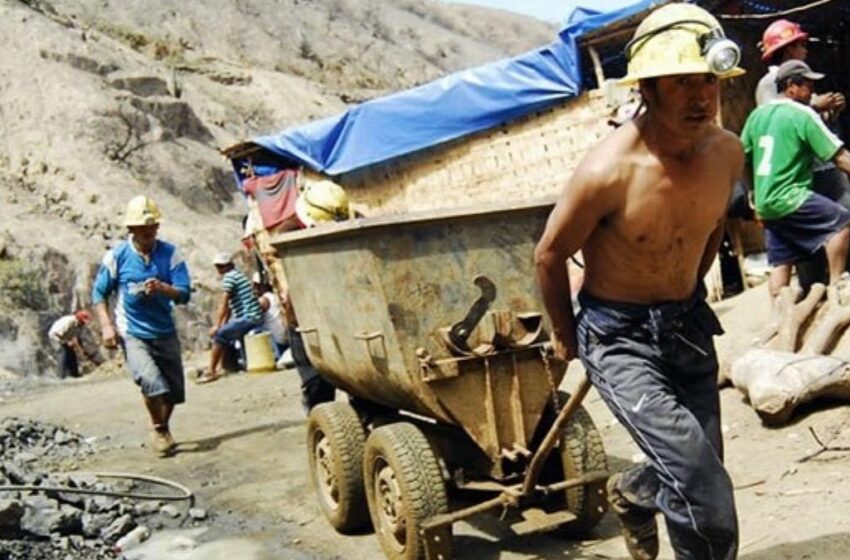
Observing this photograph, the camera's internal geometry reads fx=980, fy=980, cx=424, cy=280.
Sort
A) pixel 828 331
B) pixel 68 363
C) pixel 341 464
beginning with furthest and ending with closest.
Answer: pixel 68 363 < pixel 828 331 < pixel 341 464

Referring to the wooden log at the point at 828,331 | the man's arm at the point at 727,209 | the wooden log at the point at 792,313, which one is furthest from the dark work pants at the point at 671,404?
the wooden log at the point at 792,313

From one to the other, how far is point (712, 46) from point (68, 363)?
504 inches

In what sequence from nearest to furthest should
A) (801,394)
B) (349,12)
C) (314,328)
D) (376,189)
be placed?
(314,328)
(801,394)
(376,189)
(349,12)

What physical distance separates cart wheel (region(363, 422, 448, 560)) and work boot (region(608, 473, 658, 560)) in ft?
2.70

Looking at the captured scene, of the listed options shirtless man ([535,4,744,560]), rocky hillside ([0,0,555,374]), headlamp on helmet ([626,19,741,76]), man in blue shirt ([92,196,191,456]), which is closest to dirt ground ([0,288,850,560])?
man in blue shirt ([92,196,191,456])

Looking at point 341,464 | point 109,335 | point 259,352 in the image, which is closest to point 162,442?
point 109,335

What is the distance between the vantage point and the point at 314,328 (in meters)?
4.88

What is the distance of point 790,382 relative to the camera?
17.2ft

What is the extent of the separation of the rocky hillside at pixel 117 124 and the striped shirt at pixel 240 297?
411 cm

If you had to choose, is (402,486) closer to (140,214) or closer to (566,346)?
(566,346)

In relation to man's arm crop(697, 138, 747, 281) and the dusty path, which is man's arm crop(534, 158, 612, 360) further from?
the dusty path

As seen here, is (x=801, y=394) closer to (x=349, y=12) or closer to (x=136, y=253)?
(x=136, y=253)

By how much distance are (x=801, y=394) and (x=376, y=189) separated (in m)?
7.86

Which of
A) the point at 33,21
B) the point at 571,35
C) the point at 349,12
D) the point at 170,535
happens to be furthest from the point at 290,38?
the point at 170,535
